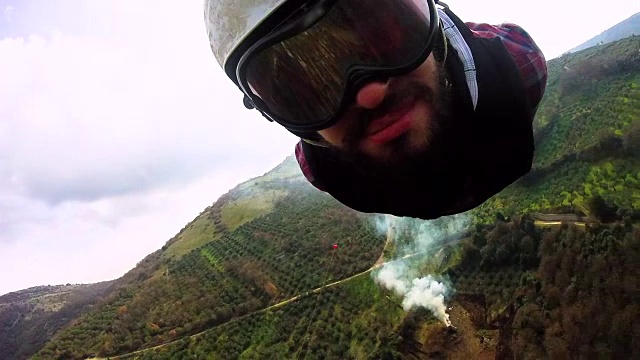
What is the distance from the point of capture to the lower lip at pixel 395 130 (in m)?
1.46

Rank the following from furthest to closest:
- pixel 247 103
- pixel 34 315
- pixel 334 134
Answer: pixel 34 315 < pixel 247 103 < pixel 334 134

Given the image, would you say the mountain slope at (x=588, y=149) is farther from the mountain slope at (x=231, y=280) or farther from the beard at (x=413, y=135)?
the beard at (x=413, y=135)

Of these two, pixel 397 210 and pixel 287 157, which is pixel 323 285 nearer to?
pixel 397 210

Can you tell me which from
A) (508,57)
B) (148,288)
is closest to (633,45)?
(508,57)

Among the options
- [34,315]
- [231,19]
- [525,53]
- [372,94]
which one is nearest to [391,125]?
[372,94]

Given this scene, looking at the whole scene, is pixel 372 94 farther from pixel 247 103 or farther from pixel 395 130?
pixel 247 103

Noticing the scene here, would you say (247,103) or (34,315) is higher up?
(34,315)

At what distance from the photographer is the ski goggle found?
1381 millimetres

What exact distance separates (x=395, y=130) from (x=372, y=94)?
0.17 m

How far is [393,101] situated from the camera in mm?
1437

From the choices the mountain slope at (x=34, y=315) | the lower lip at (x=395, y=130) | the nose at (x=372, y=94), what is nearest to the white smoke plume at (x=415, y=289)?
the lower lip at (x=395, y=130)

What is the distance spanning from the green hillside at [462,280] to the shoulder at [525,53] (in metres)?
23.6

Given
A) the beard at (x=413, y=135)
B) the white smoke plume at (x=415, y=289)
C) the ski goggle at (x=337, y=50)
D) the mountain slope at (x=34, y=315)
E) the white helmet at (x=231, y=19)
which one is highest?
the mountain slope at (x=34, y=315)

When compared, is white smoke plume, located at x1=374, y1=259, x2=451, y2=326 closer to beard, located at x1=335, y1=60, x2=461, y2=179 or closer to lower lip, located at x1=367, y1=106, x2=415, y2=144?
beard, located at x1=335, y1=60, x2=461, y2=179
